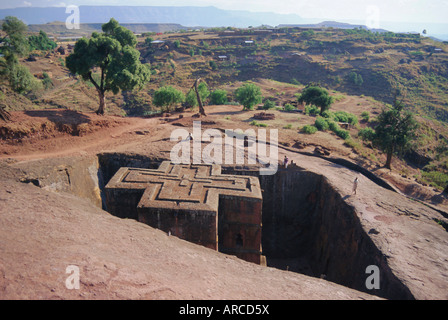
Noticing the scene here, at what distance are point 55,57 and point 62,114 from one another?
4396cm

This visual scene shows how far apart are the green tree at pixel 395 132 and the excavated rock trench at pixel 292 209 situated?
24.6ft

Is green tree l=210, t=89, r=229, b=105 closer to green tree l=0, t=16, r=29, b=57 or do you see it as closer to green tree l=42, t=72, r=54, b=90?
green tree l=0, t=16, r=29, b=57

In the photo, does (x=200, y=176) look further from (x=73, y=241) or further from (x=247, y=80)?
(x=247, y=80)

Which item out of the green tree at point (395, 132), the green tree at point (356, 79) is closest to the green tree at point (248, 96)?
the green tree at point (395, 132)

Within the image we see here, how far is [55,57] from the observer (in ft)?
183

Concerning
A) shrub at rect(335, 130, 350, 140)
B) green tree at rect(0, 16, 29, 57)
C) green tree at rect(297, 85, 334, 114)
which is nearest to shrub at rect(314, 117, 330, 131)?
shrub at rect(335, 130, 350, 140)

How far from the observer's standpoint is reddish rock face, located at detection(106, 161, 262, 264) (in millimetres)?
11453

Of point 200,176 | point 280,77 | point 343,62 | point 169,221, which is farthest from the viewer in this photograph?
point 343,62

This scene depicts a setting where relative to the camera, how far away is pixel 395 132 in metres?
20.4

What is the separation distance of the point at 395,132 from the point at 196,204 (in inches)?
628


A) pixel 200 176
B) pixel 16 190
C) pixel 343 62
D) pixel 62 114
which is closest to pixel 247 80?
pixel 343 62

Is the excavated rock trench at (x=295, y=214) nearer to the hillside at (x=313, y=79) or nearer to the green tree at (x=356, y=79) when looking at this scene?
the hillside at (x=313, y=79)

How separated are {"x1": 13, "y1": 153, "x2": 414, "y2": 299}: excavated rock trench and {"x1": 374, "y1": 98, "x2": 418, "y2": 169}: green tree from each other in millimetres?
7492
